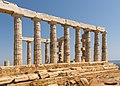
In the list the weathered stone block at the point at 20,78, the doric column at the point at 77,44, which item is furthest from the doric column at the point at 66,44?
the weathered stone block at the point at 20,78

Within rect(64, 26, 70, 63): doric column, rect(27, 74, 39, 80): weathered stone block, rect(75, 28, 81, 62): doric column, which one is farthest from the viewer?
rect(75, 28, 81, 62): doric column

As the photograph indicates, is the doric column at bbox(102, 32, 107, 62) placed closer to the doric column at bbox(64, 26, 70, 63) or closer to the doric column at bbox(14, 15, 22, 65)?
the doric column at bbox(64, 26, 70, 63)

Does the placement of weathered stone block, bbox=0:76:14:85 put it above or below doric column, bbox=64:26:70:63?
below

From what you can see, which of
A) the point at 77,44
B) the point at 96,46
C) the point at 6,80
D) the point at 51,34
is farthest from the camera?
the point at 96,46

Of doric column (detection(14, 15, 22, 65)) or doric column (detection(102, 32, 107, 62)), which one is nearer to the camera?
doric column (detection(14, 15, 22, 65))

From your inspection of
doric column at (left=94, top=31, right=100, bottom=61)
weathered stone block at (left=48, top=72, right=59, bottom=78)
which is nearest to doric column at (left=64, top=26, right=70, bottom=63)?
doric column at (left=94, top=31, right=100, bottom=61)

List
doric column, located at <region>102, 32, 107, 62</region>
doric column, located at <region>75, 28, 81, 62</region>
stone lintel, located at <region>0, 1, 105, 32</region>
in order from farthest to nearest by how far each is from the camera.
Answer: doric column, located at <region>102, 32, 107, 62</region>, doric column, located at <region>75, 28, 81, 62</region>, stone lintel, located at <region>0, 1, 105, 32</region>

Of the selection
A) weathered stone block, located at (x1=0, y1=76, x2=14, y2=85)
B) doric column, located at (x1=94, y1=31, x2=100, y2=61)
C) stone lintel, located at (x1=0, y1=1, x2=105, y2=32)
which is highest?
stone lintel, located at (x1=0, y1=1, x2=105, y2=32)

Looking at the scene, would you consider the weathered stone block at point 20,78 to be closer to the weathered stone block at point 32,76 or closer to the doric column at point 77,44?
the weathered stone block at point 32,76

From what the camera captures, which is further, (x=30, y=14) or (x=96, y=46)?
(x=96, y=46)

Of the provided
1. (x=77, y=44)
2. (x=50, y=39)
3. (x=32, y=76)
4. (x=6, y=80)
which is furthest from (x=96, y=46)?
(x=6, y=80)

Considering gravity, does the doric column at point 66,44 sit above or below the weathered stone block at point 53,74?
above

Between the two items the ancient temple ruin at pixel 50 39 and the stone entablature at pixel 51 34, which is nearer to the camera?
the ancient temple ruin at pixel 50 39

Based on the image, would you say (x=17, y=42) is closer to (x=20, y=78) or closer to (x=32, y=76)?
(x=32, y=76)
